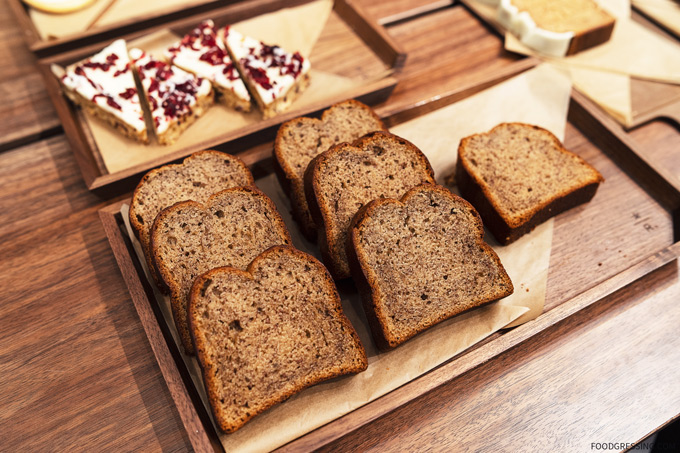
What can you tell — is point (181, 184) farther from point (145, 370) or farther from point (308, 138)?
point (145, 370)

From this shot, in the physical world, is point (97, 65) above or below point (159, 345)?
above

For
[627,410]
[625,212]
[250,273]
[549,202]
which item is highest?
[250,273]

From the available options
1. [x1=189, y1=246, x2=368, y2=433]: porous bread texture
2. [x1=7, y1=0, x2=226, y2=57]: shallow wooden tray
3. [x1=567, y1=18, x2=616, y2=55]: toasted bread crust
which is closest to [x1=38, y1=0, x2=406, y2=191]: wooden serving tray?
[x1=7, y1=0, x2=226, y2=57]: shallow wooden tray

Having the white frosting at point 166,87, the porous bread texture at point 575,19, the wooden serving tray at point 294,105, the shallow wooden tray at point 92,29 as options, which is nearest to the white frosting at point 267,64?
the wooden serving tray at point 294,105

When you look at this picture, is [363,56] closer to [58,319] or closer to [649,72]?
[649,72]

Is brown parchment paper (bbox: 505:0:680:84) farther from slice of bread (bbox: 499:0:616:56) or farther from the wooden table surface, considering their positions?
the wooden table surface

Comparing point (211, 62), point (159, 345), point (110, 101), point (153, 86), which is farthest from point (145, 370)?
point (211, 62)

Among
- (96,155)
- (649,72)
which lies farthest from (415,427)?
(649,72)
